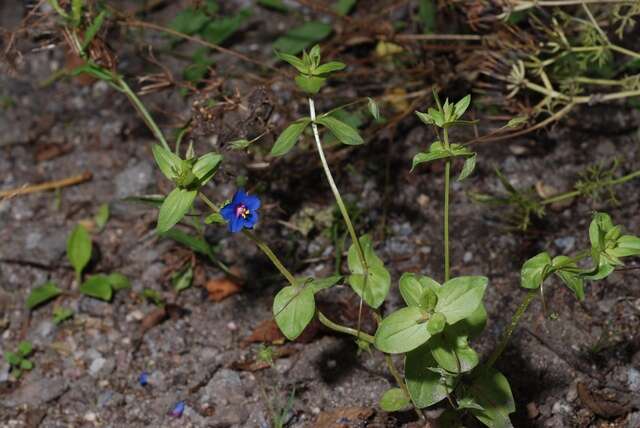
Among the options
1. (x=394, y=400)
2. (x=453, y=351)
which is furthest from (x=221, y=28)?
(x=453, y=351)

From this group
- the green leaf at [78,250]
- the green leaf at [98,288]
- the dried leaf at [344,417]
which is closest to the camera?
the dried leaf at [344,417]

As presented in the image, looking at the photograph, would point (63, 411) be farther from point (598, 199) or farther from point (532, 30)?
point (532, 30)

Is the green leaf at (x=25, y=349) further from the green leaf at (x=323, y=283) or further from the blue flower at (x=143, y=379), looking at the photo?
the green leaf at (x=323, y=283)

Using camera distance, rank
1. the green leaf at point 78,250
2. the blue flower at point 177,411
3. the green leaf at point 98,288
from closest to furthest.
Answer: the blue flower at point 177,411 < the green leaf at point 98,288 < the green leaf at point 78,250

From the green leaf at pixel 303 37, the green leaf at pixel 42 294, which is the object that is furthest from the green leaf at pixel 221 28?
the green leaf at pixel 42 294

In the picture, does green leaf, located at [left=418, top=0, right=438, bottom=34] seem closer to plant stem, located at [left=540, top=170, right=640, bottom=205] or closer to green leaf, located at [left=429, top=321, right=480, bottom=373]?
plant stem, located at [left=540, top=170, right=640, bottom=205]

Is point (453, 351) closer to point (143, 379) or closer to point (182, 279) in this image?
point (143, 379)

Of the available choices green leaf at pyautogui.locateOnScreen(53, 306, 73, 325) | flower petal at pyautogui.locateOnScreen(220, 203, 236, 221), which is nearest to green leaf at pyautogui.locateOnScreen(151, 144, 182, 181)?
flower petal at pyautogui.locateOnScreen(220, 203, 236, 221)
